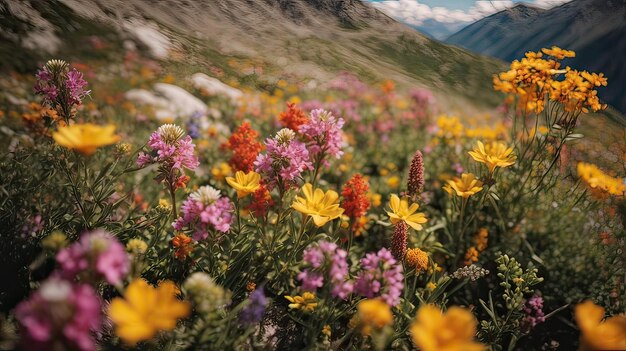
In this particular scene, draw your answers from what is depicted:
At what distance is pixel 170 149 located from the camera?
2100mm

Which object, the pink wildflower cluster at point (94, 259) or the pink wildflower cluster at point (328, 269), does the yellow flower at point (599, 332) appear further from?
the pink wildflower cluster at point (94, 259)

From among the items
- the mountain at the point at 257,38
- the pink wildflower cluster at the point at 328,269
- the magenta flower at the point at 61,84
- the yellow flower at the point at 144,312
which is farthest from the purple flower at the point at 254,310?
the mountain at the point at 257,38

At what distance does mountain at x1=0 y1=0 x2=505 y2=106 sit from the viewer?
14.1ft

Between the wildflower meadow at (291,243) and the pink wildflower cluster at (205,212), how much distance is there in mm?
11

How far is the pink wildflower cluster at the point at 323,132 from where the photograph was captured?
7.35 ft

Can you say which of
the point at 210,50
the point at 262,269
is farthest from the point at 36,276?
the point at 210,50

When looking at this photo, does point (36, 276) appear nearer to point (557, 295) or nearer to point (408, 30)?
point (557, 295)

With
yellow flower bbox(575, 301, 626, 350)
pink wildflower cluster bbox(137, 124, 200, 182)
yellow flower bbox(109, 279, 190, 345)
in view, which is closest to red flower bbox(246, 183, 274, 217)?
pink wildflower cluster bbox(137, 124, 200, 182)

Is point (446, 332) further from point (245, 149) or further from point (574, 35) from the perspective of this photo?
point (574, 35)

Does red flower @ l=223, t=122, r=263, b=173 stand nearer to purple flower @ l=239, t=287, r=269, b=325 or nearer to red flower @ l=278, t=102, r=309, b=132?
red flower @ l=278, t=102, r=309, b=132

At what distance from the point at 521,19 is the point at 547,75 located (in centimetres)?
734

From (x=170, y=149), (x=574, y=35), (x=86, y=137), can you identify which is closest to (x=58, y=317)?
(x=86, y=137)

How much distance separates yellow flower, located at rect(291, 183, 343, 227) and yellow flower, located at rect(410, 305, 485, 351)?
906mm

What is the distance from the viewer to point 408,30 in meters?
7.20
